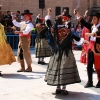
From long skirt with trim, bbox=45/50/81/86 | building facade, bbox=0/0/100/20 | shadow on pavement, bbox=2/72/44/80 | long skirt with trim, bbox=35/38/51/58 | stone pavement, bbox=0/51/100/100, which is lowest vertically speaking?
shadow on pavement, bbox=2/72/44/80

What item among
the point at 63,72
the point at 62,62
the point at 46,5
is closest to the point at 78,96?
the point at 63,72

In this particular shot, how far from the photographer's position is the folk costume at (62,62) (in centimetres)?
575

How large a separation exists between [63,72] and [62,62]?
7.4 inches

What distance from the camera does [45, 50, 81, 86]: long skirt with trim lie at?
574cm

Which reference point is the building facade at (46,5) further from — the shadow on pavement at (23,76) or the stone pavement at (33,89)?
the stone pavement at (33,89)

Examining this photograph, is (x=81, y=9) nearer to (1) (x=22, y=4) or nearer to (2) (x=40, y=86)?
(1) (x=22, y=4)

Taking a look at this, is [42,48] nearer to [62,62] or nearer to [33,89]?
[33,89]

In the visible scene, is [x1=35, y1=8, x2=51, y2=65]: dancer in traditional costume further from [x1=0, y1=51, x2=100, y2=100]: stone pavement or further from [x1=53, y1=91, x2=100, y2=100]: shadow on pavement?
[x1=53, y1=91, x2=100, y2=100]: shadow on pavement

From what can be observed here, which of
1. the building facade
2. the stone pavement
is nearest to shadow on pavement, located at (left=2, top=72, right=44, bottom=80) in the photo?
the stone pavement

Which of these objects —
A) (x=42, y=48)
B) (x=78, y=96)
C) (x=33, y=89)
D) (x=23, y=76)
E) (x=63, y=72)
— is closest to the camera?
(x=63, y=72)

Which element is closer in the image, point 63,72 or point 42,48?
point 63,72

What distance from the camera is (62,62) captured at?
19.1ft

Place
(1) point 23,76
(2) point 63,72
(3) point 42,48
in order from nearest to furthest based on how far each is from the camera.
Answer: (2) point 63,72 → (1) point 23,76 → (3) point 42,48

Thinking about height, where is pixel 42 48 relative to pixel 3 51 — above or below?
below
